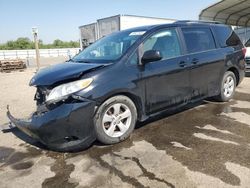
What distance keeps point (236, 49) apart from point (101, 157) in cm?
435

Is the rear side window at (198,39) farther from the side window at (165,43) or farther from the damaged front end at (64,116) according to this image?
the damaged front end at (64,116)

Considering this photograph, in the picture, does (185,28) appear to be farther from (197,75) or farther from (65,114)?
(65,114)

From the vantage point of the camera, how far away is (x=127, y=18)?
16.6 meters

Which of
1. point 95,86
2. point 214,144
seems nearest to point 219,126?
point 214,144

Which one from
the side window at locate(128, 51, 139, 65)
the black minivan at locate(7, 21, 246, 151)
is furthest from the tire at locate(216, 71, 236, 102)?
the side window at locate(128, 51, 139, 65)

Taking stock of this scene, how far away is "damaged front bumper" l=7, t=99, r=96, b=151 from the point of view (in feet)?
12.4

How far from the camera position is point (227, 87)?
6.54 metres

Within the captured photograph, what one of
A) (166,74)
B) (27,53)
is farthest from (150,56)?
(27,53)

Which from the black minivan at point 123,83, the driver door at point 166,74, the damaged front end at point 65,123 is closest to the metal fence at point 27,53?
the black minivan at point 123,83

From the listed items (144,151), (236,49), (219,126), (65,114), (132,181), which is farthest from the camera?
(236,49)

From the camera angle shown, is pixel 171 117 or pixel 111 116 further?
pixel 171 117

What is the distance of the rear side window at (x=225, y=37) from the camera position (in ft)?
20.3

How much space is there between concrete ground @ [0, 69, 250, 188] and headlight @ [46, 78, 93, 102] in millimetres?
848

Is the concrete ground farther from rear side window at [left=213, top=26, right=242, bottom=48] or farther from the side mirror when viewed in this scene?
rear side window at [left=213, top=26, right=242, bottom=48]
